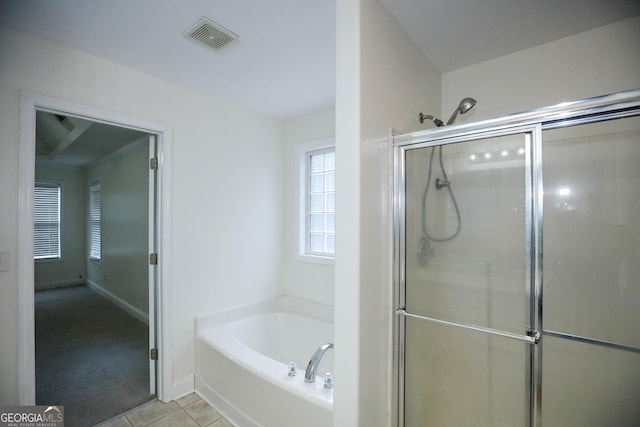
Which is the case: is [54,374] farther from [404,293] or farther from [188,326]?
[404,293]

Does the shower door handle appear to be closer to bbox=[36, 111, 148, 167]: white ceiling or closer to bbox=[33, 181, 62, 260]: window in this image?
bbox=[36, 111, 148, 167]: white ceiling

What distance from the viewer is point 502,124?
119 centimetres

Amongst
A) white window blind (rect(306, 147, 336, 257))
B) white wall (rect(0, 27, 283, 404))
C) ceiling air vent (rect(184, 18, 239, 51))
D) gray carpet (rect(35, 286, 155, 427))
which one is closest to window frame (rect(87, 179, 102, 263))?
gray carpet (rect(35, 286, 155, 427))

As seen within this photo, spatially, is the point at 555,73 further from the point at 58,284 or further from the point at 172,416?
the point at 58,284

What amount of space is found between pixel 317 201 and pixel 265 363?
5.46ft

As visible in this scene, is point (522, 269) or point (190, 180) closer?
point (522, 269)

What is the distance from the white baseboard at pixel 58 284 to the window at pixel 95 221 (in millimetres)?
609

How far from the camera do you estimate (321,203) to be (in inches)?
116

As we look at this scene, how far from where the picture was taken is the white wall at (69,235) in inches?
208

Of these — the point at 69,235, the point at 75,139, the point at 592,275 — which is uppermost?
the point at 75,139

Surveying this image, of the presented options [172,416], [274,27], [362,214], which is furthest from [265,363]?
[274,27]

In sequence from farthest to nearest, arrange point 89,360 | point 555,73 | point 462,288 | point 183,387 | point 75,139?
point 75,139, point 89,360, point 183,387, point 555,73, point 462,288

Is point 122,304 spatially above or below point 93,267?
below

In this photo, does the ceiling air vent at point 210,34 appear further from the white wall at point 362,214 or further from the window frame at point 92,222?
the window frame at point 92,222
